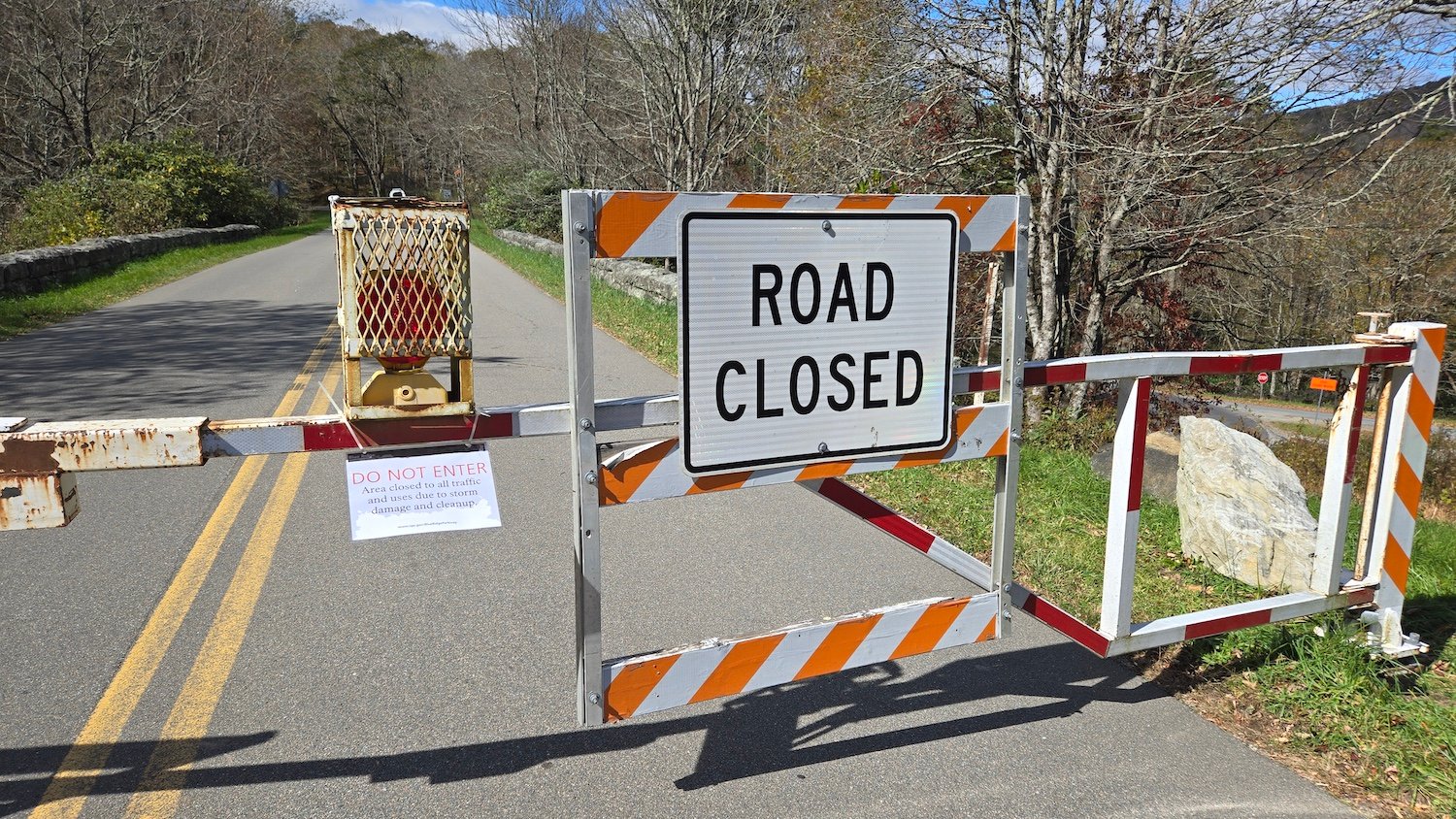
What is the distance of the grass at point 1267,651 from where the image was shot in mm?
3383

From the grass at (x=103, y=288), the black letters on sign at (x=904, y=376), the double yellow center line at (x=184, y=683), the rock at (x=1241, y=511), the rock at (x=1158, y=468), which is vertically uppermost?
the black letters on sign at (x=904, y=376)

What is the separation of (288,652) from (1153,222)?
8.78 metres

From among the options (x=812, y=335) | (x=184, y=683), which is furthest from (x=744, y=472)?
(x=184, y=683)

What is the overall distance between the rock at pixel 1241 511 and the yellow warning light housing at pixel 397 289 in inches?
165

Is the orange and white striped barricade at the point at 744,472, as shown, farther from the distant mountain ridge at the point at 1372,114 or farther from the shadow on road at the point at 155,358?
the shadow on road at the point at 155,358

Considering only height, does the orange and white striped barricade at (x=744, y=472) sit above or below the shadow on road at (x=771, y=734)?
above

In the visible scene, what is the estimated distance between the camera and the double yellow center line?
10.2 feet

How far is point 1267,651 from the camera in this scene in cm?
412

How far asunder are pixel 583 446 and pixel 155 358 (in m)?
10.4

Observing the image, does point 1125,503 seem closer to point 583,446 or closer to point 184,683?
point 583,446

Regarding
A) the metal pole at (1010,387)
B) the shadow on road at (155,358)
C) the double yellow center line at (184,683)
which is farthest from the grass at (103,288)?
the metal pole at (1010,387)

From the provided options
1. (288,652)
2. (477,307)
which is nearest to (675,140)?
(477,307)

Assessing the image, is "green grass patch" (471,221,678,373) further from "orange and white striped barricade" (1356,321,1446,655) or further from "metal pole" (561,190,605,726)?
"orange and white striped barricade" (1356,321,1446,655)

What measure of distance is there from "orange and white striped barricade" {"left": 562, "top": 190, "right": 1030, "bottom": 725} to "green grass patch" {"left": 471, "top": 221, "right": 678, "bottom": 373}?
417 centimetres
